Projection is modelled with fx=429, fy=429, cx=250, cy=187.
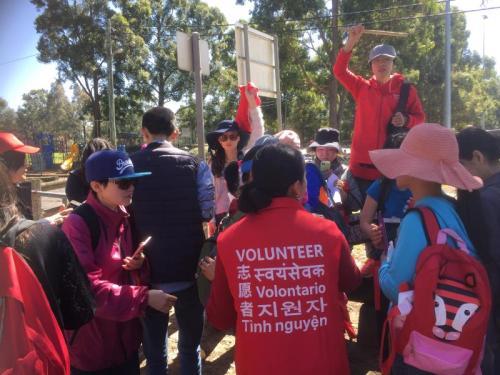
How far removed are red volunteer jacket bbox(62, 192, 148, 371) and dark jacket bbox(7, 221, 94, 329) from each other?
378mm

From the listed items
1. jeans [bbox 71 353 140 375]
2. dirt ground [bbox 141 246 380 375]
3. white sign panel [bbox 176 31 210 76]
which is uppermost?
white sign panel [bbox 176 31 210 76]

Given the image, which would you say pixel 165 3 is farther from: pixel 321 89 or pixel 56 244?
pixel 56 244

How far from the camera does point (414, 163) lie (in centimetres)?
183

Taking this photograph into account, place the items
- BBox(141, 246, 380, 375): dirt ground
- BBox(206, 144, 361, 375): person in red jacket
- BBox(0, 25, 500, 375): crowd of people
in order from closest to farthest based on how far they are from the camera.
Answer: BBox(0, 25, 500, 375): crowd of people, BBox(206, 144, 361, 375): person in red jacket, BBox(141, 246, 380, 375): dirt ground

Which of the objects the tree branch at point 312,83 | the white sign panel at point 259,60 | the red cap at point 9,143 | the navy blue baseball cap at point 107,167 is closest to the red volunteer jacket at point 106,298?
the navy blue baseball cap at point 107,167

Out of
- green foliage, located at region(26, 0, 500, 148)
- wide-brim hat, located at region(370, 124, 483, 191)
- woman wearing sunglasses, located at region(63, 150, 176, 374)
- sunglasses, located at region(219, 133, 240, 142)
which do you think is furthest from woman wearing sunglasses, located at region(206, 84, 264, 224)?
green foliage, located at region(26, 0, 500, 148)

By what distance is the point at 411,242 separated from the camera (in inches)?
66.2

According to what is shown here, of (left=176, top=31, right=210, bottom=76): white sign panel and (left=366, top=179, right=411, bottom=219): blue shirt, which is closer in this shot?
(left=366, top=179, right=411, bottom=219): blue shirt

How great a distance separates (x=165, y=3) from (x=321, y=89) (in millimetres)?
16328

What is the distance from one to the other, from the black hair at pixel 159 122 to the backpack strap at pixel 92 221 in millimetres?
700

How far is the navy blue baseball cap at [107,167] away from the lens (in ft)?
7.24

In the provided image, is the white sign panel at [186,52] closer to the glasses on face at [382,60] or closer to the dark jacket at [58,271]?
the glasses on face at [382,60]

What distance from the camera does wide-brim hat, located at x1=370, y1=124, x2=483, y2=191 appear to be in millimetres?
1772

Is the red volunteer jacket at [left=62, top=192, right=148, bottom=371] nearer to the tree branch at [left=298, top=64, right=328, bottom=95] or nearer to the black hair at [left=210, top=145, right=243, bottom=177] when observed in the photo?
the black hair at [left=210, top=145, right=243, bottom=177]
